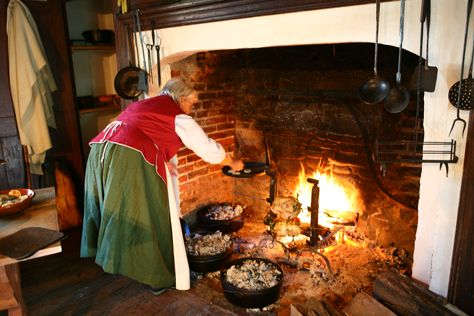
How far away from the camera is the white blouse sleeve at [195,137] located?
2.37 m

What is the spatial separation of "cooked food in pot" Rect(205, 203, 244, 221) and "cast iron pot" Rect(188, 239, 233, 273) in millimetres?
572

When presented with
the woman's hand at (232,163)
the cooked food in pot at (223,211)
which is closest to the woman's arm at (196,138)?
the woman's hand at (232,163)

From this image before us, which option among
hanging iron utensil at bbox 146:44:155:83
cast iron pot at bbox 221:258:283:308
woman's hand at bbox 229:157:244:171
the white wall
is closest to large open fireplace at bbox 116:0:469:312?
the white wall

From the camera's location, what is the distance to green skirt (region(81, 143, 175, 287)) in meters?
2.26

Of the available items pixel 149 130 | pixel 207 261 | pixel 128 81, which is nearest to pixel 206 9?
pixel 149 130

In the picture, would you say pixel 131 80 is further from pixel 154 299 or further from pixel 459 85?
pixel 459 85

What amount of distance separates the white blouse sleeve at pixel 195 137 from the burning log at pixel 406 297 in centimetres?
124

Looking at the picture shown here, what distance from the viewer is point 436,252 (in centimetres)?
182

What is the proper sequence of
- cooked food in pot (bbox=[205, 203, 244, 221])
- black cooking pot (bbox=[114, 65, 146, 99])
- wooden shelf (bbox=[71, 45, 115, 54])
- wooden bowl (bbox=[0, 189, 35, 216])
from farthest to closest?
wooden shelf (bbox=[71, 45, 115, 54]) → cooked food in pot (bbox=[205, 203, 244, 221]) → black cooking pot (bbox=[114, 65, 146, 99]) → wooden bowl (bbox=[0, 189, 35, 216])

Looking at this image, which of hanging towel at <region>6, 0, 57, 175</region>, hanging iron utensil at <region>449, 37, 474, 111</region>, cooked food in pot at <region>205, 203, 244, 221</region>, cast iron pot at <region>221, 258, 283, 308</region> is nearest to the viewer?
hanging iron utensil at <region>449, 37, 474, 111</region>

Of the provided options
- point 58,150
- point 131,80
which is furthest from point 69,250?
point 131,80

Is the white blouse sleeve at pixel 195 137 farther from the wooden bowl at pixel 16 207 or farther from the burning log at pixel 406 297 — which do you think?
the burning log at pixel 406 297

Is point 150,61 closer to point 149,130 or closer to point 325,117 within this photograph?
point 149,130

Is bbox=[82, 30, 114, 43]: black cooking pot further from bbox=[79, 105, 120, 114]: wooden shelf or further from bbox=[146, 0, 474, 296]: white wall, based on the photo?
bbox=[146, 0, 474, 296]: white wall
